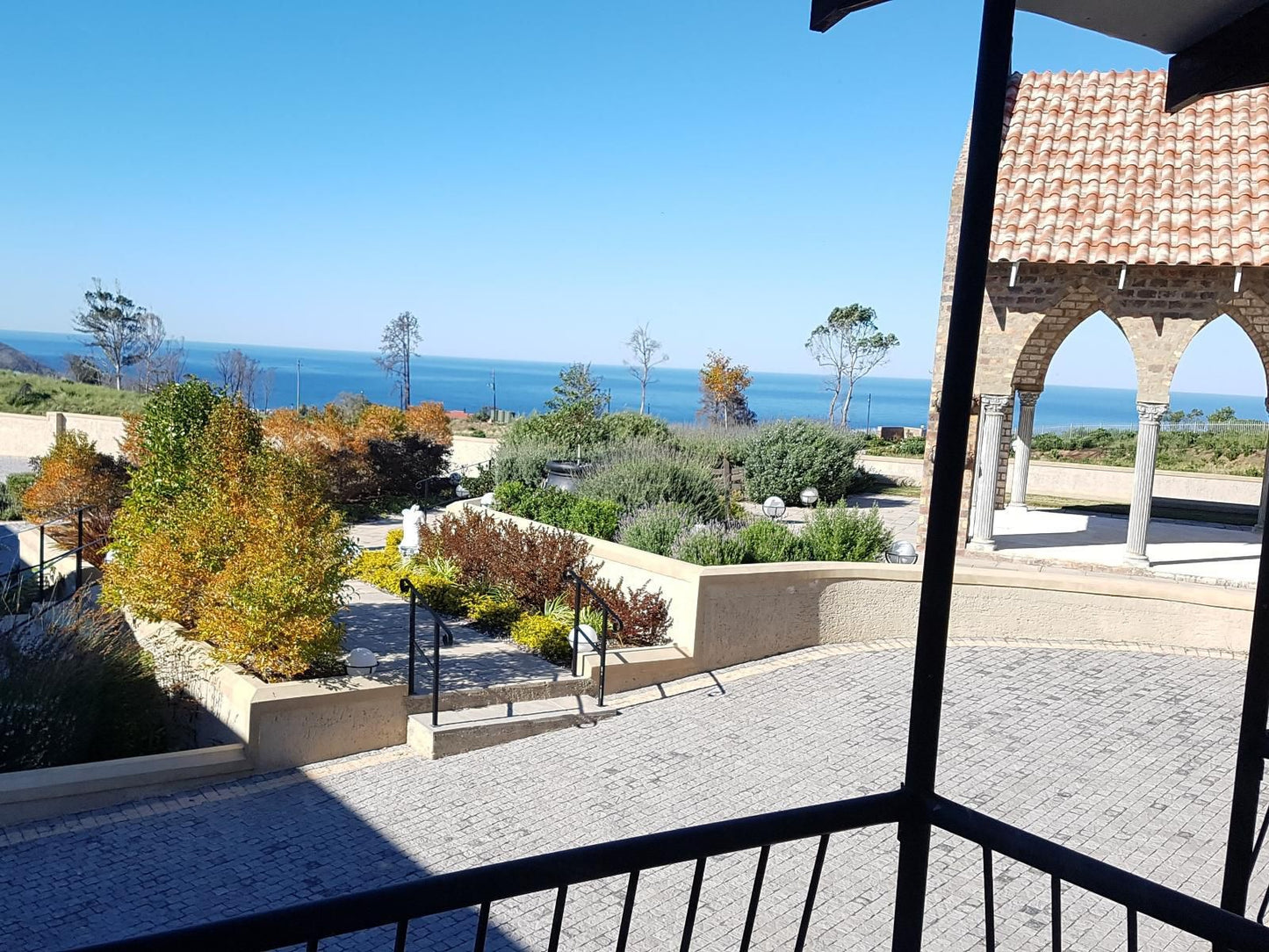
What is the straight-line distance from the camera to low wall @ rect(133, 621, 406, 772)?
683 cm

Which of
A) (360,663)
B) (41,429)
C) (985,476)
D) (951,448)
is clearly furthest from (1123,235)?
(41,429)

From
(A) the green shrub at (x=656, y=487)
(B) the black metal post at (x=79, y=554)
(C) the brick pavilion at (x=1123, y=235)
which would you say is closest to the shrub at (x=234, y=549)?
(B) the black metal post at (x=79, y=554)

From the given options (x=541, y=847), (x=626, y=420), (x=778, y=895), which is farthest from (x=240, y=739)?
(x=626, y=420)

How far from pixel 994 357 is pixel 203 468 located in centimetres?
880

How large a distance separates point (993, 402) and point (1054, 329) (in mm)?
1877

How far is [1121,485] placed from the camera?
22.0 metres

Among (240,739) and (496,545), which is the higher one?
(496,545)

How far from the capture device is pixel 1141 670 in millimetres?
9258

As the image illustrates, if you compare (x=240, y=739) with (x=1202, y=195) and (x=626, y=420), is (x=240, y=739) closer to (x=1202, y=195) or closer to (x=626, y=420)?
(x=1202, y=195)

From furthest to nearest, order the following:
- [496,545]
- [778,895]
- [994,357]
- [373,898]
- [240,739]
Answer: [994,357] → [496,545] → [240,739] → [778,895] → [373,898]

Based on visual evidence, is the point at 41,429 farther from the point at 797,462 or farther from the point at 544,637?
the point at 544,637

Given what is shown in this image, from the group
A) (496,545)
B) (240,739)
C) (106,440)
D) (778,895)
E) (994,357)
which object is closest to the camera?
(778,895)

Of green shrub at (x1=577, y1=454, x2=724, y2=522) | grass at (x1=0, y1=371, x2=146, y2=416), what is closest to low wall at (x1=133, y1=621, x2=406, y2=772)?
green shrub at (x1=577, y1=454, x2=724, y2=522)

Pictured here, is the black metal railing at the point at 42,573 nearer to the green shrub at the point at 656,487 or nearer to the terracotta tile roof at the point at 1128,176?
the green shrub at the point at 656,487
